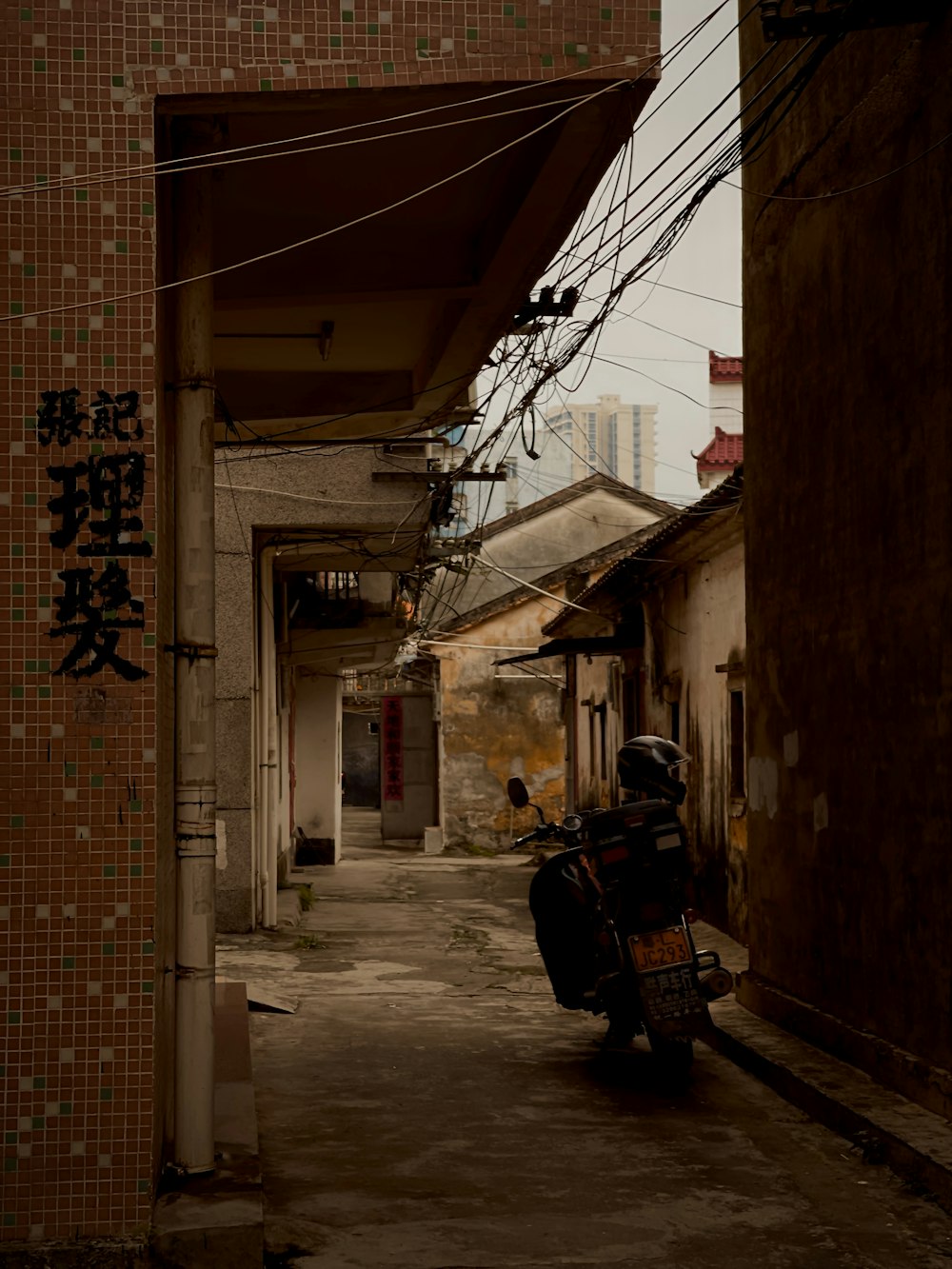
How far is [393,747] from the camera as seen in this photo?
99.1 feet

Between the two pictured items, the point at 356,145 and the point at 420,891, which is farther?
the point at 420,891

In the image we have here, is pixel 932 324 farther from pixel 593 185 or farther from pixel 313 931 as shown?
pixel 313 931

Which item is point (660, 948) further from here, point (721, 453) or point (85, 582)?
point (721, 453)

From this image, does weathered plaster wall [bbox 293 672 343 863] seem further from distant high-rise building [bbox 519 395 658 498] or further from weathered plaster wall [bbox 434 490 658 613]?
distant high-rise building [bbox 519 395 658 498]

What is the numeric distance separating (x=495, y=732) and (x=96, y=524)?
74.4 feet

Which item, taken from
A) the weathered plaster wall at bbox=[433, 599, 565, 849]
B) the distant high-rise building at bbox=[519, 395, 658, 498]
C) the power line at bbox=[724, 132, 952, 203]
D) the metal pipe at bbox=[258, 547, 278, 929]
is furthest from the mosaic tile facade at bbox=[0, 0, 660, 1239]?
the distant high-rise building at bbox=[519, 395, 658, 498]

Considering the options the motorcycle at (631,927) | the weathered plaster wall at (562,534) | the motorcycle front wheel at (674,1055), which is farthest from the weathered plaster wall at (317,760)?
the motorcycle front wheel at (674,1055)

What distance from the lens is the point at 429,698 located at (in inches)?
1203

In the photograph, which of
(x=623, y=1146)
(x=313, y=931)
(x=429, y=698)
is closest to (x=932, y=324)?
(x=623, y=1146)

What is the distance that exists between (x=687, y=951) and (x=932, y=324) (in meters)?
3.19

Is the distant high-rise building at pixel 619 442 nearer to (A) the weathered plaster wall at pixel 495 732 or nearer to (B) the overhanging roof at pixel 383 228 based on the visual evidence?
(A) the weathered plaster wall at pixel 495 732

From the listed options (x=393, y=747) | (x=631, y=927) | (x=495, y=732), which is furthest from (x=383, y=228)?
(x=393, y=747)

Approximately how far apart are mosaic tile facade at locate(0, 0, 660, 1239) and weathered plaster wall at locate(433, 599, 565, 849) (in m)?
22.1

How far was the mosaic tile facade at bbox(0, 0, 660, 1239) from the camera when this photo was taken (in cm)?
438
